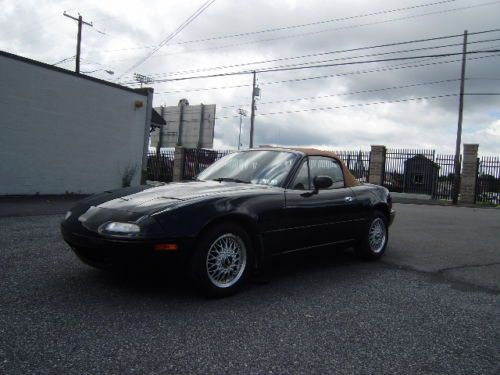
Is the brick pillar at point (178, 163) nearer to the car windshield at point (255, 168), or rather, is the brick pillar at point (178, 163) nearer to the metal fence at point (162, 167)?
the metal fence at point (162, 167)

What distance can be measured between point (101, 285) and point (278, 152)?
235 cm

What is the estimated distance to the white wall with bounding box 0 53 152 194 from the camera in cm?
1145

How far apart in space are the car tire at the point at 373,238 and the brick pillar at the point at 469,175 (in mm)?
17409

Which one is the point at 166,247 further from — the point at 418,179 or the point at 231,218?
the point at 418,179

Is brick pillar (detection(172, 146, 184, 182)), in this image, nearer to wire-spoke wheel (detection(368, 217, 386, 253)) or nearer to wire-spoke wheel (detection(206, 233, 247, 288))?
wire-spoke wheel (detection(368, 217, 386, 253))

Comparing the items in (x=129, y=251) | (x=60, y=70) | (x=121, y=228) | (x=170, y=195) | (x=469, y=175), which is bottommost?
(x=129, y=251)

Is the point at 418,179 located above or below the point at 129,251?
above

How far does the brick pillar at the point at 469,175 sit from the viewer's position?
20277 mm

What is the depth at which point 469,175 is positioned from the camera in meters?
20.4

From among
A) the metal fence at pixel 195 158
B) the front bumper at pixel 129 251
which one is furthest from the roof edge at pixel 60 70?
the metal fence at pixel 195 158

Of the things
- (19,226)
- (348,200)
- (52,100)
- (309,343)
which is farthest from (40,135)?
(309,343)

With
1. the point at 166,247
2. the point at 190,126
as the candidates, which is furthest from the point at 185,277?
the point at 190,126

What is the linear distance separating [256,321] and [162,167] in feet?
81.0

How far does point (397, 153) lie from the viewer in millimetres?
22359
